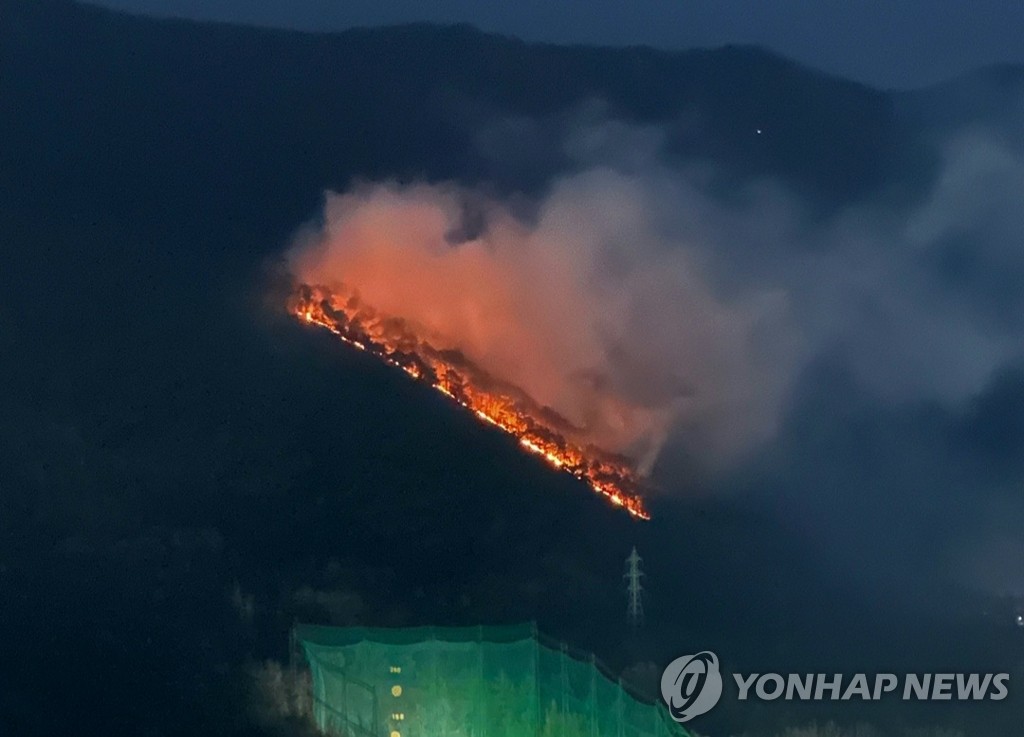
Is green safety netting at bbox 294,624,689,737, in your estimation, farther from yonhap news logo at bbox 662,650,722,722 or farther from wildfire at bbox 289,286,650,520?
wildfire at bbox 289,286,650,520

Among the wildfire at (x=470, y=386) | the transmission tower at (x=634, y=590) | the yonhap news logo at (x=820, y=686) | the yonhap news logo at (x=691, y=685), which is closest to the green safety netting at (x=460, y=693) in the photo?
the yonhap news logo at (x=691, y=685)

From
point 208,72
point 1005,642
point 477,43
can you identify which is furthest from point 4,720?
point 1005,642

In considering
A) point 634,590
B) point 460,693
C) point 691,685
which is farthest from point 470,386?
point 691,685

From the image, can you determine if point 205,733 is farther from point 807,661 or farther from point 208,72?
point 208,72

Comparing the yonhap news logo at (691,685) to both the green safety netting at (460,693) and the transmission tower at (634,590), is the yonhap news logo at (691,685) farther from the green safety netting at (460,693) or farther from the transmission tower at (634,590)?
the transmission tower at (634,590)

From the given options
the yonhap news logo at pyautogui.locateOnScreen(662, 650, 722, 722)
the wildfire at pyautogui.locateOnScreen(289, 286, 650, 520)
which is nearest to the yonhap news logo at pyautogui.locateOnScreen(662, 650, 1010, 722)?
the yonhap news logo at pyautogui.locateOnScreen(662, 650, 722, 722)
